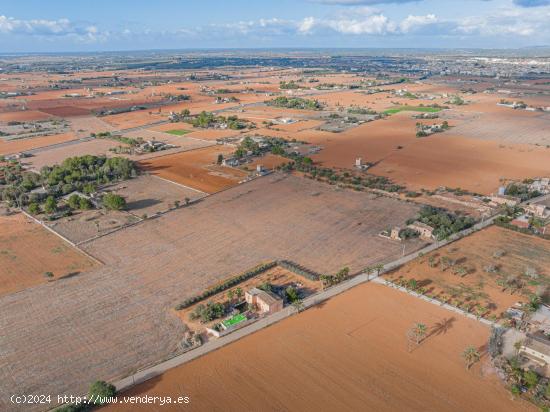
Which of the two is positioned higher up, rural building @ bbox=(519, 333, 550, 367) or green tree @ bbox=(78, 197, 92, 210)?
green tree @ bbox=(78, 197, 92, 210)

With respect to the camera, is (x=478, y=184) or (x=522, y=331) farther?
(x=478, y=184)

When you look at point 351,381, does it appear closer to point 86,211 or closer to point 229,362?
point 229,362

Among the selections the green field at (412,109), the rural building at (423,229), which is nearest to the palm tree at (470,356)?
the rural building at (423,229)

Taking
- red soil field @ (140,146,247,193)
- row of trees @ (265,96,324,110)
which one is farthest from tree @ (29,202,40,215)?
row of trees @ (265,96,324,110)

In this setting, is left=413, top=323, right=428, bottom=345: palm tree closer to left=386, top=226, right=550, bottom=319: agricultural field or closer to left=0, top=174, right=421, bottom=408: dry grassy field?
left=386, top=226, right=550, bottom=319: agricultural field

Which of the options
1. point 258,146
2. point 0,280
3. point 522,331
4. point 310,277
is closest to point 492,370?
point 522,331

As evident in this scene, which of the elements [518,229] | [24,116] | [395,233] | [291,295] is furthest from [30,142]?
[518,229]
